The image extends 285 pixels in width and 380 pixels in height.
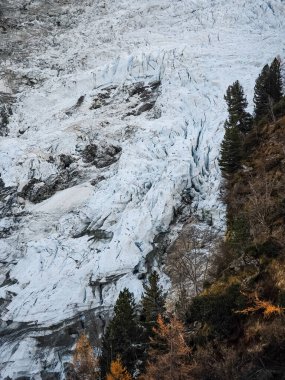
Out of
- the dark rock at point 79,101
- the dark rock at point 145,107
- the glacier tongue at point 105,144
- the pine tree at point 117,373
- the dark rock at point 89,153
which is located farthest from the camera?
the dark rock at point 79,101

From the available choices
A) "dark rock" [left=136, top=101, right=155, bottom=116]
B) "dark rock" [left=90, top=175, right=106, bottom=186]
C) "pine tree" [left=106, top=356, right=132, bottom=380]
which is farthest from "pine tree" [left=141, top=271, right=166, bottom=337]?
"dark rock" [left=136, top=101, right=155, bottom=116]

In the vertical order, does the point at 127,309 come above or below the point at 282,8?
below

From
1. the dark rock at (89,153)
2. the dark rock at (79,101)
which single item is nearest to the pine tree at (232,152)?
the dark rock at (89,153)

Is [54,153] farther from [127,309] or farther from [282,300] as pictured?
[282,300]

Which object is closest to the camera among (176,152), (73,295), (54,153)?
(73,295)

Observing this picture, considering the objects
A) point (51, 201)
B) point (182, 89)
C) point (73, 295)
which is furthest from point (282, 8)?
point (73, 295)

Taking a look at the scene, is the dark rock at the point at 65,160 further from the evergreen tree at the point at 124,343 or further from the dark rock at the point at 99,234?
the evergreen tree at the point at 124,343
